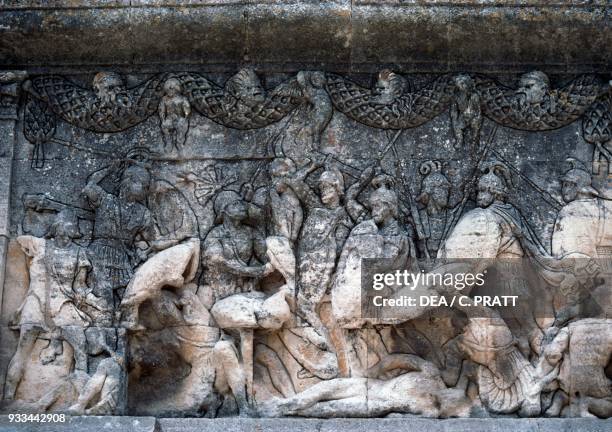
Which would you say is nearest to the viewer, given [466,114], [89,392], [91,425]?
[91,425]

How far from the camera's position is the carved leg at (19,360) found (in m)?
10.2

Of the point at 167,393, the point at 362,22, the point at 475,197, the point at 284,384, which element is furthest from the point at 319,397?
the point at 362,22

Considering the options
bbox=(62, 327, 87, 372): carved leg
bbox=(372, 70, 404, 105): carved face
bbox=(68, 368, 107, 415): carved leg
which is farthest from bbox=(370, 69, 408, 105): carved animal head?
bbox=(68, 368, 107, 415): carved leg

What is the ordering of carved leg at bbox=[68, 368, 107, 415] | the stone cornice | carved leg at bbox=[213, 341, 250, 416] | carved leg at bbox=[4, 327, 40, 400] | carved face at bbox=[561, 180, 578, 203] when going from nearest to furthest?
carved leg at bbox=[68, 368, 107, 415] < carved leg at bbox=[213, 341, 250, 416] < carved leg at bbox=[4, 327, 40, 400] < carved face at bbox=[561, 180, 578, 203] < the stone cornice

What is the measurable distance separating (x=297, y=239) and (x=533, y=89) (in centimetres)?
206

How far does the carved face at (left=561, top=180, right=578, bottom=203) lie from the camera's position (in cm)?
1050

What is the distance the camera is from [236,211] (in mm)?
10469

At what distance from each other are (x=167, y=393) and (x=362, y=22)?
3.02m

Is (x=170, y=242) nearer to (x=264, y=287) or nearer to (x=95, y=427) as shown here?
(x=264, y=287)

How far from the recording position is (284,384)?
10.3 m

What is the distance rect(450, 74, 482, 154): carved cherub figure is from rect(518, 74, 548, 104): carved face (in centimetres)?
35

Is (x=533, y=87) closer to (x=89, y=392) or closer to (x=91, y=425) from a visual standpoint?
(x=89, y=392)

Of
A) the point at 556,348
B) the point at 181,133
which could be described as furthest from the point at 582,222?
the point at 181,133

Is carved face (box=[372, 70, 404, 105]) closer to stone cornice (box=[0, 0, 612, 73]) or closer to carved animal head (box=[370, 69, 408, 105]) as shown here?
carved animal head (box=[370, 69, 408, 105])
